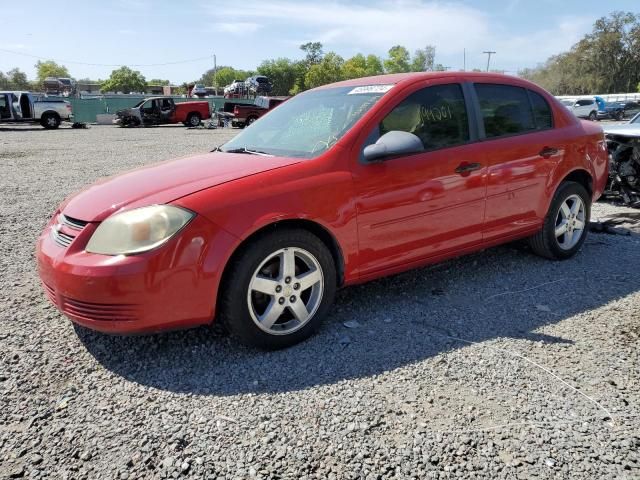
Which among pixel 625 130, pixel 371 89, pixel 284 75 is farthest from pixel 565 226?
pixel 284 75

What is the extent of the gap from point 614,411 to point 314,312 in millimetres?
1671

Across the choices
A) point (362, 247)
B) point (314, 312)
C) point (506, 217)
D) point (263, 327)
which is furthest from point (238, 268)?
point (506, 217)

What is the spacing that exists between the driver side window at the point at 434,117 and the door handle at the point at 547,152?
0.87m

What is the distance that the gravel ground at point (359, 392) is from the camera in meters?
2.15

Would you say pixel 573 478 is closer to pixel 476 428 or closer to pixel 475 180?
pixel 476 428

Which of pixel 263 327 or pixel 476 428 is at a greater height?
pixel 263 327

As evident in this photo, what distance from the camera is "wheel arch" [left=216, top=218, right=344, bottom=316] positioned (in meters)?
2.87

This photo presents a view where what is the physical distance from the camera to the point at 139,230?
2697mm

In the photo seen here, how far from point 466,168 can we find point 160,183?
2166 mm

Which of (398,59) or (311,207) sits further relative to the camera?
(398,59)

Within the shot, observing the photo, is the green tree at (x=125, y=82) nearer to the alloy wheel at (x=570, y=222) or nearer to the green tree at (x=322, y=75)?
the green tree at (x=322, y=75)

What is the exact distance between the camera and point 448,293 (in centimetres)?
398

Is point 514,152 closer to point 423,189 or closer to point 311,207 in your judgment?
point 423,189

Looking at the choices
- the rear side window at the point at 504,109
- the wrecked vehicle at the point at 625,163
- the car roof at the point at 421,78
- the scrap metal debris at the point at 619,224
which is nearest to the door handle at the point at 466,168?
the rear side window at the point at 504,109
